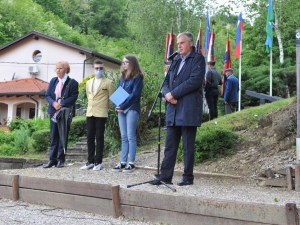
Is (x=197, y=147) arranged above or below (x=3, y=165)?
above

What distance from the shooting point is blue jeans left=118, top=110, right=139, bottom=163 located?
758 cm

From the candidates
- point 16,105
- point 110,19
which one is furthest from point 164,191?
point 110,19

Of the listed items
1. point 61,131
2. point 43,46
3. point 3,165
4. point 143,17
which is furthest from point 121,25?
point 61,131

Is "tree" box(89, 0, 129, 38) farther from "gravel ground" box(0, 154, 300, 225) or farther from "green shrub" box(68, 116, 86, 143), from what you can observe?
"gravel ground" box(0, 154, 300, 225)

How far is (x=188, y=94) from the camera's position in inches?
234

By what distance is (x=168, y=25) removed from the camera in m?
37.6

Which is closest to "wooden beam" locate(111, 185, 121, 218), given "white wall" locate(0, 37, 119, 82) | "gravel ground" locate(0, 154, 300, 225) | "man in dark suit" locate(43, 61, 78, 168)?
"gravel ground" locate(0, 154, 300, 225)

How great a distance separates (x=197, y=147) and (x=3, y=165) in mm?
7522

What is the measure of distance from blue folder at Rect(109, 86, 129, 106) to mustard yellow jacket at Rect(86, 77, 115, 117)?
613 millimetres

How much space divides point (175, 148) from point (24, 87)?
2661 centimetres

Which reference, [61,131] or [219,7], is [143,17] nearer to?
[219,7]

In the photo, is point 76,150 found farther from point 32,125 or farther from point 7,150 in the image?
point 32,125

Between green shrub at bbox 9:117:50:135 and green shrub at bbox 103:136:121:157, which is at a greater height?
green shrub at bbox 9:117:50:135

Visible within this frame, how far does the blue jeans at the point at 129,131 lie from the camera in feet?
24.9
